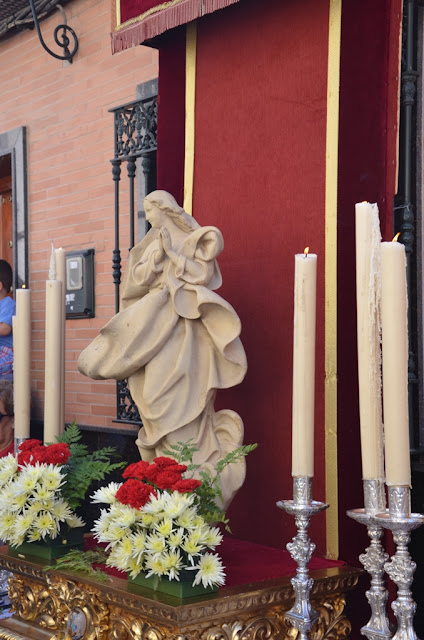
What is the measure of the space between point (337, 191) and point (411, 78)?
48 cm

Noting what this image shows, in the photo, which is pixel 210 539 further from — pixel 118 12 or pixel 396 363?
pixel 118 12

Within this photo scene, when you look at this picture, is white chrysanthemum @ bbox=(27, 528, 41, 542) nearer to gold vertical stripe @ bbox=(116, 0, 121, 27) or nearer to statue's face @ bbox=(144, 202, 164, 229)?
statue's face @ bbox=(144, 202, 164, 229)

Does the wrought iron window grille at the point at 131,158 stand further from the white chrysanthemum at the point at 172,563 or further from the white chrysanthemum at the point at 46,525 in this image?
the white chrysanthemum at the point at 172,563

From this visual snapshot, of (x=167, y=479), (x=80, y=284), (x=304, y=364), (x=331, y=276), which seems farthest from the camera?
(x=80, y=284)

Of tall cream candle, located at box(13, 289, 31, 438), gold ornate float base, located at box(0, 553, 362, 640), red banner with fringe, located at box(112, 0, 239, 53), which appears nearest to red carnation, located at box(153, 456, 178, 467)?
gold ornate float base, located at box(0, 553, 362, 640)

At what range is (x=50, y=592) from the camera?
2094 millimetres

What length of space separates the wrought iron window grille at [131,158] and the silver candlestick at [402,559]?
212 cm

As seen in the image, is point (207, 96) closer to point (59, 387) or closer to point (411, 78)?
point (411, 78)

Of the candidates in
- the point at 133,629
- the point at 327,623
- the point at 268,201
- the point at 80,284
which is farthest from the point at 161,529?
the point at 80,284

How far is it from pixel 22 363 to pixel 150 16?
1.07 metres

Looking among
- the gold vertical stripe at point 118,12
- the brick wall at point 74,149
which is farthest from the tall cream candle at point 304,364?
the brick wall at point 74,149

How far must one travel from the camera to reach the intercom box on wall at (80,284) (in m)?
3.99

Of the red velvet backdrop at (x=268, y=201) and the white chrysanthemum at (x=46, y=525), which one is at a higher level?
the red velvet backdrop at (x=268, y=201)

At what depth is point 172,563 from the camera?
171 centimetres
